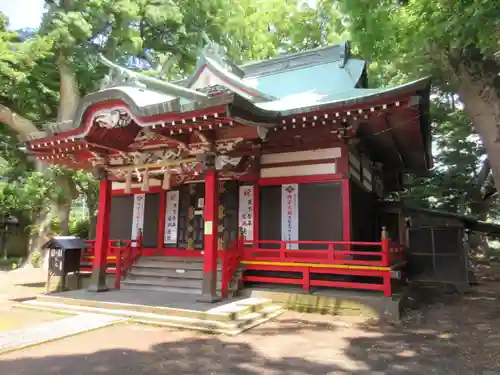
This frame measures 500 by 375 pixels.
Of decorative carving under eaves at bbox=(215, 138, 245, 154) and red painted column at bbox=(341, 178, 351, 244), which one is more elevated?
decorative carving under eaves at bbox=(215, 138, 245, 154)

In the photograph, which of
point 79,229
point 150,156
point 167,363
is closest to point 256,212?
point 150,156

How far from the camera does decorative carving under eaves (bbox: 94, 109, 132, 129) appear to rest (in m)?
8.76

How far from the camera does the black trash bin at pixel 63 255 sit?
10538mm

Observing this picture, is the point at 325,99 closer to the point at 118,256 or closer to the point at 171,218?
the point at 171,218

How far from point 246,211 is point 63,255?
5308 millimetres

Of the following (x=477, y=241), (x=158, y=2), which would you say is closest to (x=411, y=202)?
(x=477, y=241)

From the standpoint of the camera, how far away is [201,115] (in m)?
7.82

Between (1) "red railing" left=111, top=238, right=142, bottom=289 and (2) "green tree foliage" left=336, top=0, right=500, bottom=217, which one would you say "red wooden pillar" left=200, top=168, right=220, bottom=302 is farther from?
(2) "green tree foliage" left=336, top=0, right=500, bottom=217

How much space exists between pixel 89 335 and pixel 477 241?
28.0 meters

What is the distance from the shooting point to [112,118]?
8.77m

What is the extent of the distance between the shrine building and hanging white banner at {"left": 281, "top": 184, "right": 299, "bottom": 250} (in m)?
0.03

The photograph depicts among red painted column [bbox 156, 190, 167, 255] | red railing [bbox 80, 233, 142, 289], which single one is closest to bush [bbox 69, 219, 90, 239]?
red railing [bbox 80, 233, 142, 289]

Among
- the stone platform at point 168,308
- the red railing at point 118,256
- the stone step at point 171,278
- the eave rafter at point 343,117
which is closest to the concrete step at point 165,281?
the stone step at point 171,278

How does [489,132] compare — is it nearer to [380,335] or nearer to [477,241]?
[380,335]
